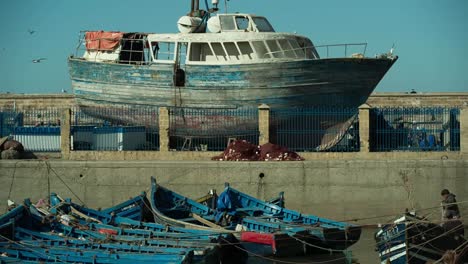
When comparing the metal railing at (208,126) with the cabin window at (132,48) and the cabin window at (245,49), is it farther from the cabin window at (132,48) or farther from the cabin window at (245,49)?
the cabin window at (132,48)

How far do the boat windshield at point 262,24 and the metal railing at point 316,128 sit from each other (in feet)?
15.6

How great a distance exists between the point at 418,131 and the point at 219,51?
782 cm

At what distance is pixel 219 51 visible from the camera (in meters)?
30.6

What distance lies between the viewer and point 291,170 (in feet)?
78.2

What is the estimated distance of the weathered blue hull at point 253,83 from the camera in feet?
96.4

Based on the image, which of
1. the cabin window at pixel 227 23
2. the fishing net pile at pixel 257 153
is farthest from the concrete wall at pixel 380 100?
the fishing net pile at pixel 257 153

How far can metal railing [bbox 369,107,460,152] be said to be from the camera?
26359mm

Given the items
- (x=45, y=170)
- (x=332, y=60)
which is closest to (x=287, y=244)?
(x=45, y=170)

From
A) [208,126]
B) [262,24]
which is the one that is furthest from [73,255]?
[262,24]

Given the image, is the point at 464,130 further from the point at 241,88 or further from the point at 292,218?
the point at 241,88

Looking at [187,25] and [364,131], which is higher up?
[187,25]

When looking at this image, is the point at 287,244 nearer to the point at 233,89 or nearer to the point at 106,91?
the point at 233,89

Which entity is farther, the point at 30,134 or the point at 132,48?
the point at 132,48

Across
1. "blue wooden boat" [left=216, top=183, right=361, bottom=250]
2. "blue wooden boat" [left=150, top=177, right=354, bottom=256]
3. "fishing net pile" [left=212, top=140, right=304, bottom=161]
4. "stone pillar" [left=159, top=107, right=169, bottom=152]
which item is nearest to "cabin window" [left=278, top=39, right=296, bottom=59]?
"stone pillar" [left=159, top=107, right=169, bottom=152]
